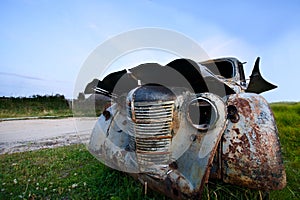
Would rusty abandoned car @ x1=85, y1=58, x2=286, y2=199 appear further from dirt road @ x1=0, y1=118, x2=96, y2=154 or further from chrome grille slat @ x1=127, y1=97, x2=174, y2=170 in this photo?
dirt road @ x1=0, y1=118, x2=96, y2=154

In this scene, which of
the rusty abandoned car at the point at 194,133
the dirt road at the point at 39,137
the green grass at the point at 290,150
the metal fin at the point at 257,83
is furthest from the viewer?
the dirt road at the point at 39,137

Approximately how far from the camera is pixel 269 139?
170cm

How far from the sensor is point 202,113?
1.93 metres

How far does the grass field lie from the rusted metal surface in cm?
37

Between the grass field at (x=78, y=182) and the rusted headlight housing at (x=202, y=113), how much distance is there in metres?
0.72

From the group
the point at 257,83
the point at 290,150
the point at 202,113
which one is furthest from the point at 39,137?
the point at 290,150

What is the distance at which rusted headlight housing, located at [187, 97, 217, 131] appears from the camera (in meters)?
1.68

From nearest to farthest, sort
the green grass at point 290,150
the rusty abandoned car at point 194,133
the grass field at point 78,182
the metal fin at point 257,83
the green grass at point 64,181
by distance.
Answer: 1. the rusty abandoned car at point 194,133
2. the grass field at point 78,182
3. the green grass at point 290,150
4. the green grass at point 64,181
5. the metal fin at point 257,83

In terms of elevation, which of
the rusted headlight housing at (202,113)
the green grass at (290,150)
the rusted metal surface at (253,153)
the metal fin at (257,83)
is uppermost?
the metal fin at (257,83)

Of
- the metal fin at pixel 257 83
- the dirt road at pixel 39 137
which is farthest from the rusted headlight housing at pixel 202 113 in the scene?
the dirt road at pixel 39 137

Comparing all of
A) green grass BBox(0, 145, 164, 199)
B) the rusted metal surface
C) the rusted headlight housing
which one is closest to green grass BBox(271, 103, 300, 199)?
the rusted metal surface

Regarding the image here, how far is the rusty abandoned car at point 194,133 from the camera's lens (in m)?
1.64

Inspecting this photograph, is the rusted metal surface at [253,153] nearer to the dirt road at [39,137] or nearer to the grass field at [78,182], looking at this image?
the grass field at [78,182]

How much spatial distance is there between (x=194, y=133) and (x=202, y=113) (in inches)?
10.8
